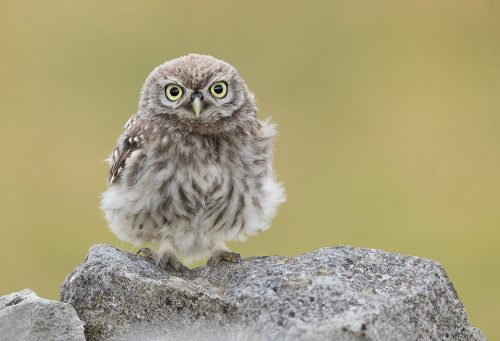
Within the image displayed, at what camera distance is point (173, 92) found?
17.5 ft

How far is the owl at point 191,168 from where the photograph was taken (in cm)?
524

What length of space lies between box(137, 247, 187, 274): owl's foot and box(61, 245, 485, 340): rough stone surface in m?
0.46

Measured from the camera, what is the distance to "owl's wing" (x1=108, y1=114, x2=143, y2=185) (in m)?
5.44

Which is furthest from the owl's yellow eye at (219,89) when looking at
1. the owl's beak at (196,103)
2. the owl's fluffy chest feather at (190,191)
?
the owl's fluffy chest feather at (190,191)

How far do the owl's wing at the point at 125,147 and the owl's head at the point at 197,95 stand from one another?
0.11 m

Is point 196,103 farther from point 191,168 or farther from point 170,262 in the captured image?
point 170,262

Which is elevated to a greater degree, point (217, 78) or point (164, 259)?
point (217, 78)

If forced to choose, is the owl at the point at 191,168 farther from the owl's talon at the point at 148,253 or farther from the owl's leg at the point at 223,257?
the owl's leg at the point at 223,257

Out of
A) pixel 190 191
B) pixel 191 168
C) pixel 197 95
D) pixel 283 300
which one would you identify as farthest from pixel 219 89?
pixel 283 300

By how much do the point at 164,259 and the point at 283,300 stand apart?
1.20 m

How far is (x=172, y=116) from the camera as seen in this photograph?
5.41m

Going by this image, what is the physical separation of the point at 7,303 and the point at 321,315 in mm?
1280

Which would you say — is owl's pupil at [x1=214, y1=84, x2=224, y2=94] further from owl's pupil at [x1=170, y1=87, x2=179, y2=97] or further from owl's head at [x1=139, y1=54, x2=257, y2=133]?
owl's pupil at [x1=170, y1=87, x2=179, y2=97]

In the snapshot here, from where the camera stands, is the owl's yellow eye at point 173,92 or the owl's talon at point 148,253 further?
the owl's yellow eye at point 173,92
